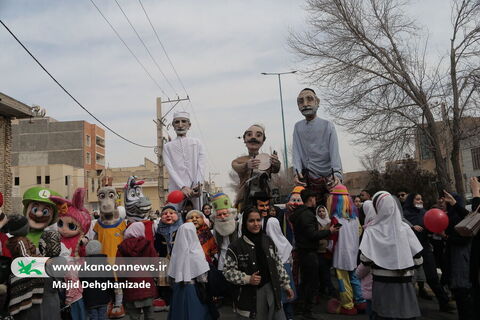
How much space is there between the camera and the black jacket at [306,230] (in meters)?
5.52

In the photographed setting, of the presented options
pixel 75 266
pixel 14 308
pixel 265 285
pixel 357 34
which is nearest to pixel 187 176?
pixel 75 266

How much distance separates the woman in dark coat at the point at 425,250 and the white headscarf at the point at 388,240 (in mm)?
2050

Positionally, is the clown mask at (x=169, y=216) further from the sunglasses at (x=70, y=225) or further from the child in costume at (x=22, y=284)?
the child in costume at (x=22, y=284)

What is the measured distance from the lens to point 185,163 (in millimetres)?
6277

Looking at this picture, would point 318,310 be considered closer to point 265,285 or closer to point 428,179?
point 265,285

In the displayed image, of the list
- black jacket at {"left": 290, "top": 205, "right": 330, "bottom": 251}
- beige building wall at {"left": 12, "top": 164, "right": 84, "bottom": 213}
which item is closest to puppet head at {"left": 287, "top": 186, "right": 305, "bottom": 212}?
black jacket at {"left": 290, "top": 205, "right": 330, "bottom": 251}

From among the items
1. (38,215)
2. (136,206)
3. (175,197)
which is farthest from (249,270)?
(136,206)

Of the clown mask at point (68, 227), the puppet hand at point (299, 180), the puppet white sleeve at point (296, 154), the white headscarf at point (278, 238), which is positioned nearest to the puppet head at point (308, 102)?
the puppet white sleeve at point (296, 154)

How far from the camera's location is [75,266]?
4547 millimetres

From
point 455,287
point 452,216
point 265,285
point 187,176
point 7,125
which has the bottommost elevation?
point 455,287

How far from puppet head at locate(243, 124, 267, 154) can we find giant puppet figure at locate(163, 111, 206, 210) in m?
0.73

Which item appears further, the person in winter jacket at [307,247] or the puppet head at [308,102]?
the puppet head at [308,102]

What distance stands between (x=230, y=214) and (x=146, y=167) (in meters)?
60.3

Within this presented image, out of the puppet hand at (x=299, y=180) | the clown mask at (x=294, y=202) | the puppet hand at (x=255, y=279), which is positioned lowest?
the puppet hand at (x=255, y=279)
